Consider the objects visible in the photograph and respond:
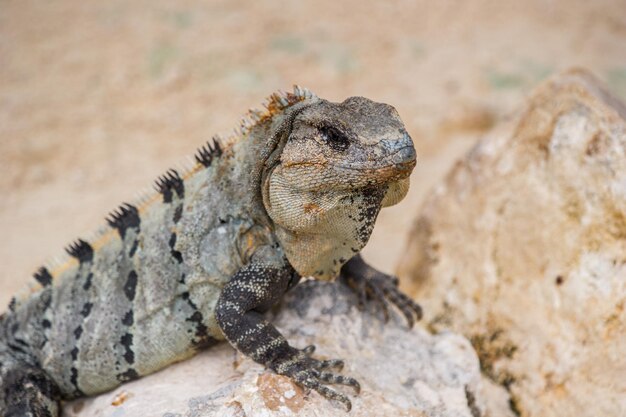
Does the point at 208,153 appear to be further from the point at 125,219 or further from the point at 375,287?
the point at 375,287

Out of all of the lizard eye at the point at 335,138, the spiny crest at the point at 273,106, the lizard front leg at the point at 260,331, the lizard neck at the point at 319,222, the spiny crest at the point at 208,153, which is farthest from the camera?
the spiny crest at the point at 208,153

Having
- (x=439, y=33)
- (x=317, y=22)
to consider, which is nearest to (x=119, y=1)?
(x=317, y=22)

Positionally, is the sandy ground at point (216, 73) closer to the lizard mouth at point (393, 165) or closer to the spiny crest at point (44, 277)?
the spiny crest at point (44, 277)

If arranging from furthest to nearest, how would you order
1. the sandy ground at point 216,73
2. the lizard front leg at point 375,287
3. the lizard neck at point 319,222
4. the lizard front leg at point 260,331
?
the sandy ground at point 216,73, the lizard front leg at point 375,287, the lizard front leg at point 260,331, the lizard neck at point 319,222

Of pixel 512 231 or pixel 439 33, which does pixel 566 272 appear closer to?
pixel 512 231

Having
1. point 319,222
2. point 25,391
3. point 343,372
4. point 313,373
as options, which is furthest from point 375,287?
point 25,391

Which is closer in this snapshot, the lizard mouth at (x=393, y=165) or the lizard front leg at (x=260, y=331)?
the lizard mouth at (x=393, y=165)

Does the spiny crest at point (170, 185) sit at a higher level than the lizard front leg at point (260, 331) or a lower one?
higher

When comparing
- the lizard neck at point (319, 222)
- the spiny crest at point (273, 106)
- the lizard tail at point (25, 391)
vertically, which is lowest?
the lizard tail at point (25, 391)

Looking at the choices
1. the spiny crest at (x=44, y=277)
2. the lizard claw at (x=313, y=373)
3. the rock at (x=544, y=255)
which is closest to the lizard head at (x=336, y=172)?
the lizard claw at (x=313, y=373)
